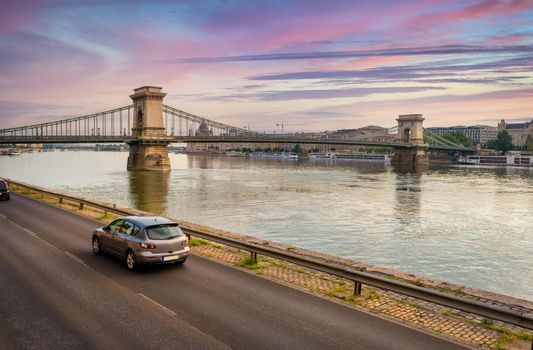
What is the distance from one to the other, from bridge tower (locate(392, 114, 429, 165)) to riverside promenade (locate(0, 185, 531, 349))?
517 ft

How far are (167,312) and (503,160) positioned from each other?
180m

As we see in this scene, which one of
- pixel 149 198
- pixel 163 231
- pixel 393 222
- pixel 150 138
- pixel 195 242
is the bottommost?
pixel 393 222

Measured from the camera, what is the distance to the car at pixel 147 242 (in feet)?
44.2

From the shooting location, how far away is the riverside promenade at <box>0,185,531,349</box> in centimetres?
933

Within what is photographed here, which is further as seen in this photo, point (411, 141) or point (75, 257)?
point (411, 141)

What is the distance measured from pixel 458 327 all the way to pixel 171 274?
8235 millimetres

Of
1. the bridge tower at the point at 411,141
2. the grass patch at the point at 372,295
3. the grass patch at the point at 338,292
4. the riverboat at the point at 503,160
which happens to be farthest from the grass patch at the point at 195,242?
the riverboat at the point at 503,160

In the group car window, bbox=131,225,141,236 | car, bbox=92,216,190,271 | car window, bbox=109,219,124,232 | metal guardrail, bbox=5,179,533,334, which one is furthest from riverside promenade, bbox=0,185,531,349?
car window, bbox=131,225,141,236

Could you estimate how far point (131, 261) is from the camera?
13922 mm

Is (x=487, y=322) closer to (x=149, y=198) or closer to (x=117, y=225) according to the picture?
(x=117, y=225)

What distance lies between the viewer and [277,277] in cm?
1372

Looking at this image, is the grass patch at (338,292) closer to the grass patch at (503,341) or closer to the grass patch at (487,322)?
the grass patch at (487,322)

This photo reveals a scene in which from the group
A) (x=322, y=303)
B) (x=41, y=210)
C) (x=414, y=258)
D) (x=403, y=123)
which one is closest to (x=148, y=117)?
(x=41, y=210)

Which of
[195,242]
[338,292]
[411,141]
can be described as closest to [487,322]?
[338,292]
